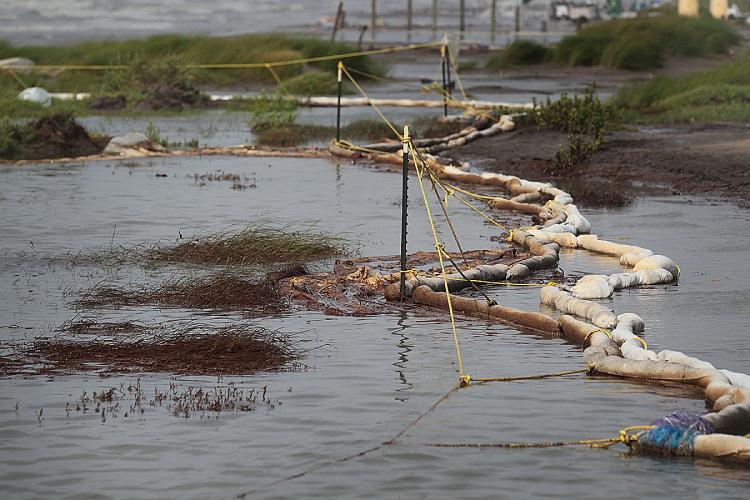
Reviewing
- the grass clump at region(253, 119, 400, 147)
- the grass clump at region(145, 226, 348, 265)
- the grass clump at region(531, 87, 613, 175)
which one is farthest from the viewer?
the grass clump at region(253, 119, 400, 147)

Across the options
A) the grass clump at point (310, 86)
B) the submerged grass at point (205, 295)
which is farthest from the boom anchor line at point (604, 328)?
the grass clump at point (310, 86)

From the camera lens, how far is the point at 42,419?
805 centimetres

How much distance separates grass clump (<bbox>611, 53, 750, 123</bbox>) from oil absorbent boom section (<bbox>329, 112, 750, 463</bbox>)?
7.38m

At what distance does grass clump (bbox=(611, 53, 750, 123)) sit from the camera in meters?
23.7

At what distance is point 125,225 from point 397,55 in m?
35.5

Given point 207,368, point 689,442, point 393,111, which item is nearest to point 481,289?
point 207,368

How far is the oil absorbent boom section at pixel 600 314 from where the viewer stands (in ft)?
24.3

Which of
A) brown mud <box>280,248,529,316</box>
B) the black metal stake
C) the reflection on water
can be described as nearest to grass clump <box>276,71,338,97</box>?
the reflection on water

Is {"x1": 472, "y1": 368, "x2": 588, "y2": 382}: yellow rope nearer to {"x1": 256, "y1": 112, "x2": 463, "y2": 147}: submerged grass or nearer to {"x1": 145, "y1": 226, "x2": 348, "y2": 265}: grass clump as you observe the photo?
{"x1": 145, "y1": 226, "x2": 348, "y2": 265}: grass clump

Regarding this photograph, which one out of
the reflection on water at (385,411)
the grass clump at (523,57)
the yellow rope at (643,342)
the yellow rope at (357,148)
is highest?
the grass clump at (523,57)

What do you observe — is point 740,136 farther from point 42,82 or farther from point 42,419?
point 42,82

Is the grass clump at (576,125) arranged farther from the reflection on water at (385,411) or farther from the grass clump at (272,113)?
the reflection on water at (385,411)

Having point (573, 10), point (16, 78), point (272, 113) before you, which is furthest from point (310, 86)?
point (573, 10)

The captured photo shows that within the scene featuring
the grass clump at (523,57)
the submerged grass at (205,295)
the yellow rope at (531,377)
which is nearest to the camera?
the yellow rope at (531,377)
